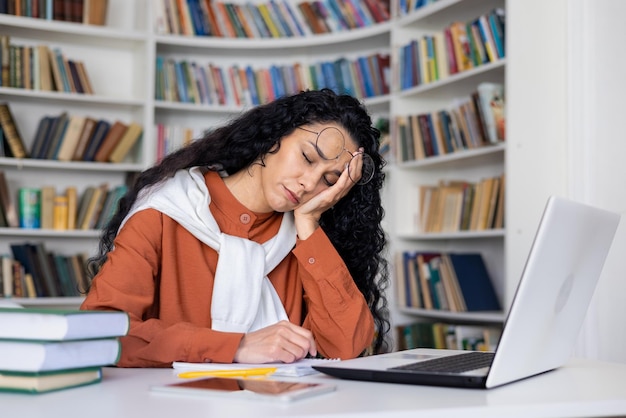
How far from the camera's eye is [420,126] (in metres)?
4.00

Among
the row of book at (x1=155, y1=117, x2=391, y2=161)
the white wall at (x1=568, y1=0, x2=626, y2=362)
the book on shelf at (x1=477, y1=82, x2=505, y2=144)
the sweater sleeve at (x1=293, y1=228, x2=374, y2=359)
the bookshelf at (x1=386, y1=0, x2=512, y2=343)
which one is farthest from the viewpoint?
the row of book at (x1=155, y1=117, x2=391, y2=161)

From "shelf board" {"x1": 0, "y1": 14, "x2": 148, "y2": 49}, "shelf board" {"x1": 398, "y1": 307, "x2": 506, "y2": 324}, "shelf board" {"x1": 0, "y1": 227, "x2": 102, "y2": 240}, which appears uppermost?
"shelf board" {"x1": 0, "y1": 14, "x2": 148, "y2": 49}

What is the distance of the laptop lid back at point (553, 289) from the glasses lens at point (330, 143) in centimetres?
68

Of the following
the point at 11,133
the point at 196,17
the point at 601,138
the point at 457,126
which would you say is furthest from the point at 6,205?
the point at 601,138

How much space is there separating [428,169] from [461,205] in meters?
0.42

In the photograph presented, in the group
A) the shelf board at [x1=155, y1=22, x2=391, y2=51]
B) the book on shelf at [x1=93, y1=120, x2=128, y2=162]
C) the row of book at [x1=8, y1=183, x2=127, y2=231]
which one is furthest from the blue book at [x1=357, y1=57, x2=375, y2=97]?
the row of book at [x1=8, y1=183, x2=127, y2=231]

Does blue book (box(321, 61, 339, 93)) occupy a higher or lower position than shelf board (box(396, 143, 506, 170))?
higher

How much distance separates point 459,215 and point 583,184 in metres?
0.88

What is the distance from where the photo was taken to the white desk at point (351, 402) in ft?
3.04

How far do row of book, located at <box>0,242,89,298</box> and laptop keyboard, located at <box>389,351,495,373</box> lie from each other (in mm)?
2896

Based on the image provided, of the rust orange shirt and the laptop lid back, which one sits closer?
the laptop lid back

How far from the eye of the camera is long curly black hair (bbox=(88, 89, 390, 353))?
1927 mm

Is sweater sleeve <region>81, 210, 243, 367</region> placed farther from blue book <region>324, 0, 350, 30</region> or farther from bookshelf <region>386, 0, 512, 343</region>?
blue book <region>324, 0, 350, 30</region>

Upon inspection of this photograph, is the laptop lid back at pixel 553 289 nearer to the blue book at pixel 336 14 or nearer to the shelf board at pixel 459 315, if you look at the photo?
the shelf board at pixel 459 315
